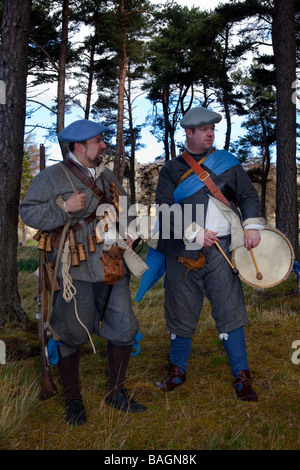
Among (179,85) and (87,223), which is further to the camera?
(179,85)

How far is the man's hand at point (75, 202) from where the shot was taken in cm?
324

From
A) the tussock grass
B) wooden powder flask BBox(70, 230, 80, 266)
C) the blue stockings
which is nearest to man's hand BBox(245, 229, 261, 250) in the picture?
the blue stockings

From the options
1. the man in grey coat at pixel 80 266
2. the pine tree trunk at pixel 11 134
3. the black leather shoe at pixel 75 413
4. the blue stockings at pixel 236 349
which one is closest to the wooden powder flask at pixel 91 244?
the man in grey coat at pixel 80 266

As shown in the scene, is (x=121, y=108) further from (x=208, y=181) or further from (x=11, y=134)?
(x=208, y=181)

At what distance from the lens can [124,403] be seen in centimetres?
354

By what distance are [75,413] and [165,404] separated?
71 centimetres

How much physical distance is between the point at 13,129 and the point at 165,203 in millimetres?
2768

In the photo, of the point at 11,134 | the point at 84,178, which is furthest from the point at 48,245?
the point at 11,134

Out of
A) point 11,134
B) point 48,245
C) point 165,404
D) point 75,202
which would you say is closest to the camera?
point 75,202

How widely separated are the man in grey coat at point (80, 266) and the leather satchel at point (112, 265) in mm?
34

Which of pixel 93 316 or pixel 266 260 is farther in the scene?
pixel 266 260
